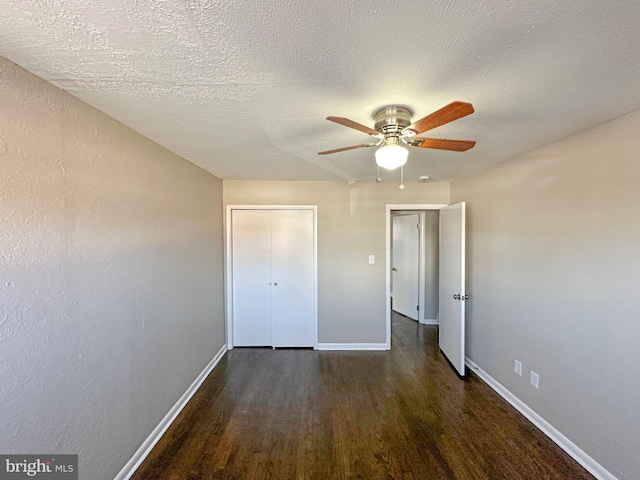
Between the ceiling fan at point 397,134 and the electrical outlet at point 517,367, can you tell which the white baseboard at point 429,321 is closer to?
the electrical outlet at point 517,367

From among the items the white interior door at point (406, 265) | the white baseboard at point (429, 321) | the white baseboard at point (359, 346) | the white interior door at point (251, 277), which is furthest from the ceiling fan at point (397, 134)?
the white baseboard at point (429, 321)

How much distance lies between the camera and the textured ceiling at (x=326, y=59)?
89cm

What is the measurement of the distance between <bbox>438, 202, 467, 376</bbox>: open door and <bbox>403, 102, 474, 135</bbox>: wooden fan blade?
5.93 ft

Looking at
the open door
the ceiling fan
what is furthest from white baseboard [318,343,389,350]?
the ceiling fan

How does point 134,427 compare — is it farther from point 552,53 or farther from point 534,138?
point 534,138

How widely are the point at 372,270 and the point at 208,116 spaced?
8.91 ft

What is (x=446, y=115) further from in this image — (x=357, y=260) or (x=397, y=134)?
(x=357, y=260)

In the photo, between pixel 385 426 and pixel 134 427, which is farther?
pixel 385 426

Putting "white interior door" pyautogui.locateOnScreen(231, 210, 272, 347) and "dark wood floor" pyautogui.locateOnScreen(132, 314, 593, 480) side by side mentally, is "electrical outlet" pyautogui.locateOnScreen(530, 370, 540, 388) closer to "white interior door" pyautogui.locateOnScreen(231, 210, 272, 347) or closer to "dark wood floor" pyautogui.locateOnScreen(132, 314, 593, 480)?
"dark wood floor" pyautogui.locateOnScreen(132, 314, 593, 480)

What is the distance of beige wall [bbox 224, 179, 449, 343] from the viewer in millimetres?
3697

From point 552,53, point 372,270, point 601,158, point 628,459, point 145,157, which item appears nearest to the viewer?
point 552,53

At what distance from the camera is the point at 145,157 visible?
1978mm

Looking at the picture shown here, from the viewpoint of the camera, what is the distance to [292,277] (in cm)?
374

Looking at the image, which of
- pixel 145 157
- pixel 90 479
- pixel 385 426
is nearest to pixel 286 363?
pixel 385 426
